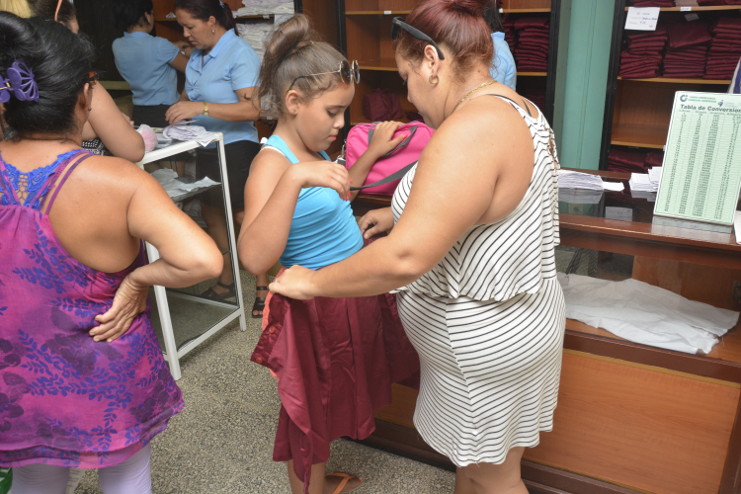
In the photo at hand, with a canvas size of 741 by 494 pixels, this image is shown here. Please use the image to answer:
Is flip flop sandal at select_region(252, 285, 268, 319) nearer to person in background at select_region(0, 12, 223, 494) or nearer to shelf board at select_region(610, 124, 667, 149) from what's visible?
person in background at select_region(0, 12, 223, 494)

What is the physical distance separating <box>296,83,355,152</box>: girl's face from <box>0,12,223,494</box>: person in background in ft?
1.48

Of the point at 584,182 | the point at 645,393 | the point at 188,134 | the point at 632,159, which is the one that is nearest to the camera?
the point at 645,393

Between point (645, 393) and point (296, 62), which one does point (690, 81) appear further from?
point (296, 62)

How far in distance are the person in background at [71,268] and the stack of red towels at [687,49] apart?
3198mm

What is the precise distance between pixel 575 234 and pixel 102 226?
48.8 inches

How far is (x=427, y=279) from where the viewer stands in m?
1.33

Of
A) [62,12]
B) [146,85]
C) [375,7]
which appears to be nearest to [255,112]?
[146,85]

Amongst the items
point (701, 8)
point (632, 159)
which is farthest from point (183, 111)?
point (701, 8)

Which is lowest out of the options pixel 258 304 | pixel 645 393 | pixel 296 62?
pixel 258 304

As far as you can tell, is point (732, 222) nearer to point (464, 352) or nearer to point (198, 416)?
point (464, 352)

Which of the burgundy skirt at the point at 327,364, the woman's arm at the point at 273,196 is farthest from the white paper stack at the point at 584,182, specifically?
the woman's arm at the point at 273,196

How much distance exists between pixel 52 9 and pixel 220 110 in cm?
115

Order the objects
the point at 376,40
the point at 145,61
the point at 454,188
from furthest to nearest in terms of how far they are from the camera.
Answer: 1. the point at 376,40
2. the point at 145,61
3. the point at 454,188

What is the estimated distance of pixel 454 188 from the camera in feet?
3.37
